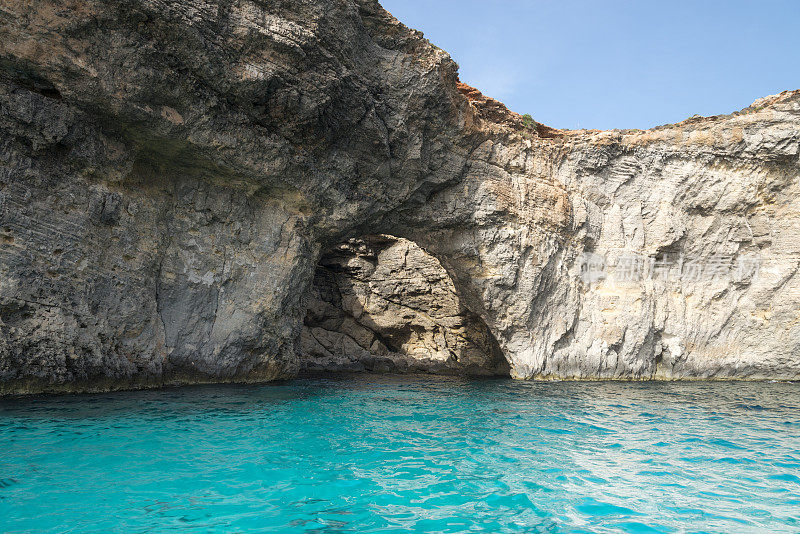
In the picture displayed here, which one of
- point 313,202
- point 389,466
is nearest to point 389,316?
point 313,202

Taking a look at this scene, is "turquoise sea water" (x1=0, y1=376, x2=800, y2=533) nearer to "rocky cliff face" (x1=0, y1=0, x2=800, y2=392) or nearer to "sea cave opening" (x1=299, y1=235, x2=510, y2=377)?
"rocky cliff face" (x1=0, y1=0, x2=800, y2=392)

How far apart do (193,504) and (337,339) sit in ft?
58.1

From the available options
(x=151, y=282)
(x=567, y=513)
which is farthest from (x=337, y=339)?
(x=567, y=513)

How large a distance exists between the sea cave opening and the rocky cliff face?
0.70 m

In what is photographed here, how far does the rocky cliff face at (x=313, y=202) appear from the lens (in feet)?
34.5

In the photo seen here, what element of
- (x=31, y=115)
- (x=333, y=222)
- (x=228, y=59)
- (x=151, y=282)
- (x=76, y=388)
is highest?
(x=228, y=59)

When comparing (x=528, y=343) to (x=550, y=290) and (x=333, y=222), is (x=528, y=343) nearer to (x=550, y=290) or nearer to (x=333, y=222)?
(x=550, y=290)

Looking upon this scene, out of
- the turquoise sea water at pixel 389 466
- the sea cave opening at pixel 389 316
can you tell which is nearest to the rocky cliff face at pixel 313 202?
the sea cave opening at pixel 389 316

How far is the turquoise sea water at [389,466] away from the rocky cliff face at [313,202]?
2687 mm

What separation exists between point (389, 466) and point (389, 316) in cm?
1638

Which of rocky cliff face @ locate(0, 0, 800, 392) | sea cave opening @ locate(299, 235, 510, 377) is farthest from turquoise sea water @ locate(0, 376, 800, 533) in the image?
sea cave opening @ locate(299, 235, 510, 377)

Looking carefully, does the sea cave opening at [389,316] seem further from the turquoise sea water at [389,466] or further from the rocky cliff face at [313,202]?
the turquoise sea water at [389,466]

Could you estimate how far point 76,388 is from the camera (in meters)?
11.0

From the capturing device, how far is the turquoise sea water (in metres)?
4.67
